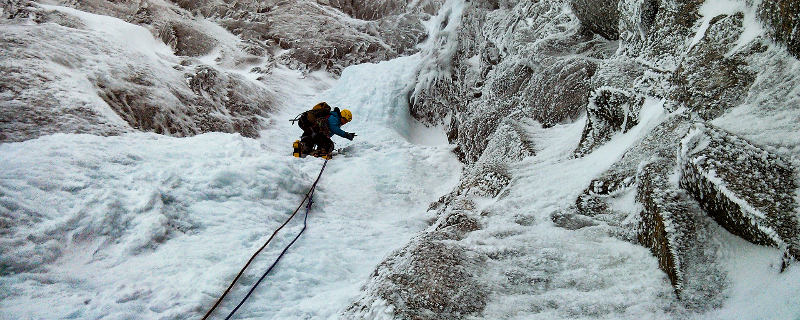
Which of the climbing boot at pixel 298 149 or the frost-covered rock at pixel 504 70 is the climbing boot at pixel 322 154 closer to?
the climbing boot at pixel 298 149

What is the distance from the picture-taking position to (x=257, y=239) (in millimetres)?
4688

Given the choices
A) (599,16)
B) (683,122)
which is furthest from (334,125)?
(683,122)

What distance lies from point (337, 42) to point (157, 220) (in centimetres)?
1528

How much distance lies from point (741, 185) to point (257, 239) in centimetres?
430

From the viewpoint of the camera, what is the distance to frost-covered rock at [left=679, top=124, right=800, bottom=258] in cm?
238

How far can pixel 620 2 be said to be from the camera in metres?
6.16

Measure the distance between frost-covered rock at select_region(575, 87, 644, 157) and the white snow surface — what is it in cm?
14

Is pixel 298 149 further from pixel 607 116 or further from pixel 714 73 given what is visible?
pixel 714 73

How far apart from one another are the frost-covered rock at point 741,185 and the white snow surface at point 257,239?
13 cm

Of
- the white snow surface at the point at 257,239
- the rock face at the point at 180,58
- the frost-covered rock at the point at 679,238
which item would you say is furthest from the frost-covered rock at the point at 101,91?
the frost-covered rock at the point at 679,238

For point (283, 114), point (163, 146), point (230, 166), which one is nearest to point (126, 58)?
point (283, 114)

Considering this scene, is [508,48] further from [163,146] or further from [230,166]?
[163,146]

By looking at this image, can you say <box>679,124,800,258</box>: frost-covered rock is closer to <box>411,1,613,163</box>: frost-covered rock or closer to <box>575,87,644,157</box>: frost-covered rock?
<box>575,87,644,157</box>: frost-covered rock

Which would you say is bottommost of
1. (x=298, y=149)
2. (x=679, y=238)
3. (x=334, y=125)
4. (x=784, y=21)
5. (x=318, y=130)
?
(x=298, y=149)
